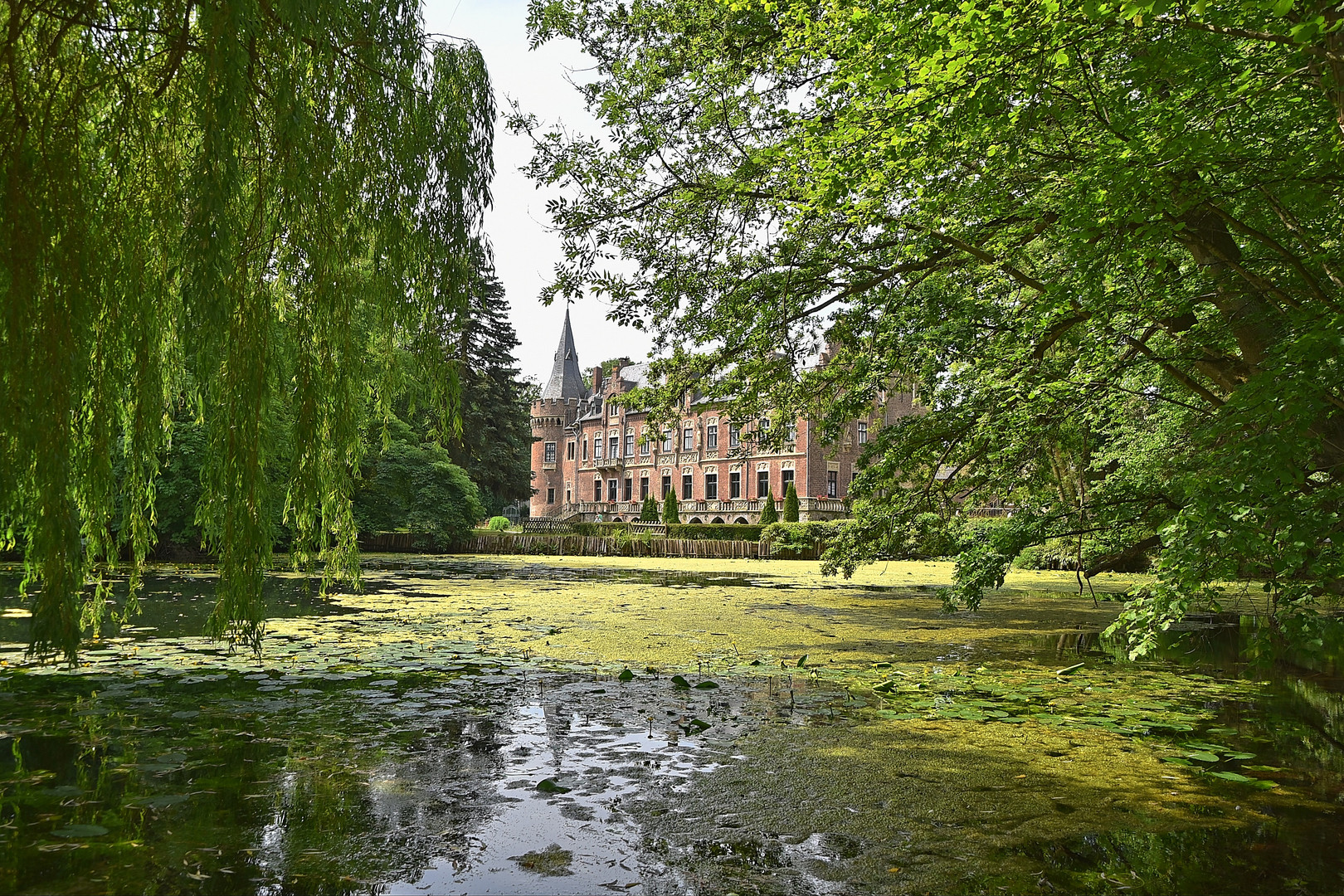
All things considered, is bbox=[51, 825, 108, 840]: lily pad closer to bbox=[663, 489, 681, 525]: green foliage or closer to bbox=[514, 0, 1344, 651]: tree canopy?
bbox=[514, 0, 1344, 651]: tree canopy

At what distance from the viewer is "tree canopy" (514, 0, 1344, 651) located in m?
4.80

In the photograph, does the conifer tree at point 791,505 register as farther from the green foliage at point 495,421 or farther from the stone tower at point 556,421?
the stone tower at point 556,421

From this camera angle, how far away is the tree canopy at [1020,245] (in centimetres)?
480

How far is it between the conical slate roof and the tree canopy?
5213cm

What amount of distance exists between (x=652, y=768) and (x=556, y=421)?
5793 centimetres

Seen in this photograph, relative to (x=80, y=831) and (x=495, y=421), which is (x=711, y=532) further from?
(x=80, y=831)

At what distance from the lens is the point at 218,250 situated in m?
3.46

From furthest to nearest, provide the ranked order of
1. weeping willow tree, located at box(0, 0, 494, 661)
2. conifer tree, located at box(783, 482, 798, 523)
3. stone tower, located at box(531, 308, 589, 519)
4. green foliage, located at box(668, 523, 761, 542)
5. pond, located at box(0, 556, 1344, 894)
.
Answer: stone tower, located at box(531, 308, 589, 519) → conifer tree, located at box(783, 482, 798, 523) → green foliage, located at box(668, 523, 761, 542) → weeping willow tree, located at box(0, 0, 494, 661) → pond, located at box(0, 556, 1344, 894)

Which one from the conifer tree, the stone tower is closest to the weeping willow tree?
the conifer tree

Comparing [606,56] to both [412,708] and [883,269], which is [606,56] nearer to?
[883,269]

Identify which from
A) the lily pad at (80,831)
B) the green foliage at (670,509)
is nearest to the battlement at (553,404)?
the green foliage at (670,509)

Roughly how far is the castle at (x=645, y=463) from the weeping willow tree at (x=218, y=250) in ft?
102

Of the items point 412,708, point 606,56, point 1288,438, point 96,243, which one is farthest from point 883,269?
point 96,243

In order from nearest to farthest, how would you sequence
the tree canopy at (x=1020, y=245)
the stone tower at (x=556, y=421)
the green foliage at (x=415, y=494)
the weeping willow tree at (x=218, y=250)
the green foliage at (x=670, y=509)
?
1. the weeping willow tree at (x=218, y=250)
2. the tree canopy at (x=1020, y=245)
3. the green foliage at (x=415, y=494)
4. the green foliage at (x=670, y=509)
5. the stone tower at (x=556, y=421)
